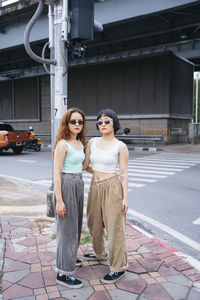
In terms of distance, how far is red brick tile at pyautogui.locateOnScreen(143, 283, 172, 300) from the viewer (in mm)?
2803

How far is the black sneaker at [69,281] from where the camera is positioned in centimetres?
298

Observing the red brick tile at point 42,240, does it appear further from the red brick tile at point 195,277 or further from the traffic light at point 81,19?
the traffic light at point 81,19

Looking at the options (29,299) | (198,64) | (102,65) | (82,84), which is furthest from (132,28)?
(29,299)

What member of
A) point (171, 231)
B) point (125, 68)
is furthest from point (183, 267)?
point (125, 68)

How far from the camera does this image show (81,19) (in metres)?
4.54

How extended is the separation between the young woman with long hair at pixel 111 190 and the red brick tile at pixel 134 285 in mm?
91

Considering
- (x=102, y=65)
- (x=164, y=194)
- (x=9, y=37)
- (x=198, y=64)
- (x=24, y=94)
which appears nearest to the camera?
(x=164, y=194)

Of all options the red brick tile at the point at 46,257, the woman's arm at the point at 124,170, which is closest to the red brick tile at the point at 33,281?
the red brick tile at the point at 46,257

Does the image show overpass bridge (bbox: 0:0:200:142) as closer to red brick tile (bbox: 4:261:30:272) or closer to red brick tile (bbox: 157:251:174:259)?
red brick tile (bbox: 157:251:174:259)

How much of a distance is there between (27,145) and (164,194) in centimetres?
1243

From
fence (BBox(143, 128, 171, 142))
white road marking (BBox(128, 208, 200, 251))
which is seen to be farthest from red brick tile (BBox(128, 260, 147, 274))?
fence (BBox(143, 128, 171, 142))

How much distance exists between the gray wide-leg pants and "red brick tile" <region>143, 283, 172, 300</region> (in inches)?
29.6

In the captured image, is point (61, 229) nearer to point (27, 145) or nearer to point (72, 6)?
point (72, 6)

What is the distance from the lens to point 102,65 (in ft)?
84.9
